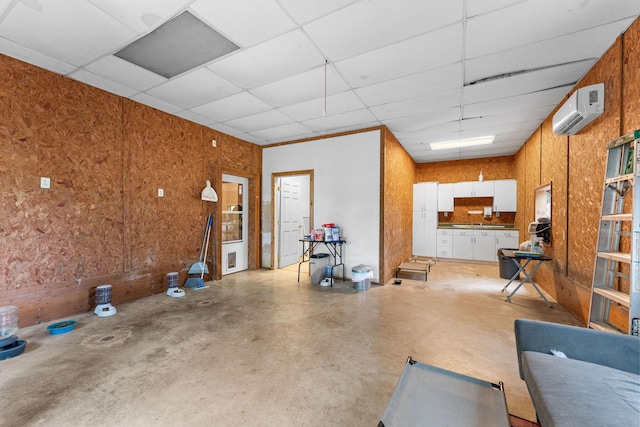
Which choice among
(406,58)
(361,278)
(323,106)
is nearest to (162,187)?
(323,106)

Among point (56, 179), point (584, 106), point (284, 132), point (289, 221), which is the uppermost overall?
point (284, 132)

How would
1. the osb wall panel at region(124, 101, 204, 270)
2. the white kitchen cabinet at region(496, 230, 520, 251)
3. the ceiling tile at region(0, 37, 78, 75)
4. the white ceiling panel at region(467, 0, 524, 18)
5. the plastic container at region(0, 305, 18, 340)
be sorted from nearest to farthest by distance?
the white ceiling panel at region(467, 0, 524, 18) < the plastic container at region(0, 305, 18, 340) < the ceiling tile at region(0, 37, 78, 75) < the osb wall panel at region(124, 101, 204, 270) < the white kitchen cabinet at region(496, 230, 520, 251)

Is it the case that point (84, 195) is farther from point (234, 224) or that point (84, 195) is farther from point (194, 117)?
point (234, 224)

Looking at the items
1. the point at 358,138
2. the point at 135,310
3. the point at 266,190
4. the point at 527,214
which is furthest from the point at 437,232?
the point at 135,310

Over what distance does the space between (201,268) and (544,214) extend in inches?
230

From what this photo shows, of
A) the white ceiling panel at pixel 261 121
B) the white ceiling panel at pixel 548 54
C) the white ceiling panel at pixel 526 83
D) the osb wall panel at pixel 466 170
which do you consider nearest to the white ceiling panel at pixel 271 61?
the white ceiling panel at pixel 261 121

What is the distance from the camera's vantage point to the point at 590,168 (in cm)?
296

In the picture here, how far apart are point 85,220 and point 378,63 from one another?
4004 mm

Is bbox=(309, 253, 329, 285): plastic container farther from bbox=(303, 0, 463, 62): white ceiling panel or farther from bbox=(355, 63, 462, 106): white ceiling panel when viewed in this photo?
bbox=(303, 0, 463, 62): white ceiling panel

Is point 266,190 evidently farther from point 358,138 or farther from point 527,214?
point 527,214

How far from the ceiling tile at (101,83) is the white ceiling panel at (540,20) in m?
3.99

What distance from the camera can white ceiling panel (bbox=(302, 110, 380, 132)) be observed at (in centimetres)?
427

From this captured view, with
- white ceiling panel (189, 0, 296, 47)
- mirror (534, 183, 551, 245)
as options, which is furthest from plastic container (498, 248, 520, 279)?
white ceiling panel (189, 0, 296, 47)

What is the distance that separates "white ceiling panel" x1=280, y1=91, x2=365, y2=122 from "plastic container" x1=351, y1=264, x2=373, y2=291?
2.59 meters
